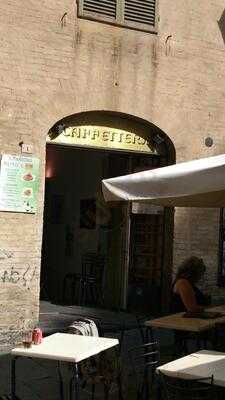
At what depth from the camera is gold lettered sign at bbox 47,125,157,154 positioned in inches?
356

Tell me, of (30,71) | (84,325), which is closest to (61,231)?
(30,71)

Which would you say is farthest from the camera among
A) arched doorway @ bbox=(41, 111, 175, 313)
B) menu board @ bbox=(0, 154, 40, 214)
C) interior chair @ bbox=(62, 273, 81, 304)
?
interior chair @ bbox=(62, 273, 81, 304)

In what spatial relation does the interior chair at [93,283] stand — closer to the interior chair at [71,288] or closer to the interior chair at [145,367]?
the interior chair at [71,288]

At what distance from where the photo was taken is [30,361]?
747cm

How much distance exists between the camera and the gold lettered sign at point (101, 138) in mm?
9045

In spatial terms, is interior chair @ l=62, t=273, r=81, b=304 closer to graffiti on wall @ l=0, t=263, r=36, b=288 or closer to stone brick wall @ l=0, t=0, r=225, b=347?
stone brick wall @ l=0, t=0, r=225, b=347

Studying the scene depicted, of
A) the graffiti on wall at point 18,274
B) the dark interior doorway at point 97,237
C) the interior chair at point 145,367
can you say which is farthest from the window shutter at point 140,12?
the interior chair at point 145,367

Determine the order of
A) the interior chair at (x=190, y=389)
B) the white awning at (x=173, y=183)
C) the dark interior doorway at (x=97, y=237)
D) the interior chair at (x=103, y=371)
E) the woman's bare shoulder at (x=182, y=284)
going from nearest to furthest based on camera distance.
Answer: the interior chair at (x=190, y=389) → the white awning at (x=173, y=183) → the interior chair at (x=103, y=371) → the woman's bare shoulder at (x=182, y=284) → the dark interior doorway at (x=97, y=237)

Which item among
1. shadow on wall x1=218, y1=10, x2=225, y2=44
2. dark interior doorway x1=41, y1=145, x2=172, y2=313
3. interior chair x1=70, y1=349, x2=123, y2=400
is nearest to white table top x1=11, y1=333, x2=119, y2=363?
interior chair x1=70, y1=349, x2=123, y2=400

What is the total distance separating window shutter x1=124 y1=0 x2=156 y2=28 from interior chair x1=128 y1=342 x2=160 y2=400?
5.26 meters

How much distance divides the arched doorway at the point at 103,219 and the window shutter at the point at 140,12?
152 centimetres

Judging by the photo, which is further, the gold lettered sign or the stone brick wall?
the gold lettered sign

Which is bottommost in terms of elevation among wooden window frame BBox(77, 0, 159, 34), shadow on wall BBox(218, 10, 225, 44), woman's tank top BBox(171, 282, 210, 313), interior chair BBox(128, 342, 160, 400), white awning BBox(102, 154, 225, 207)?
interior chair BBox(128, 342, 160, 400)

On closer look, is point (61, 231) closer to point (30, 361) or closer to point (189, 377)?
point (30, 361)
